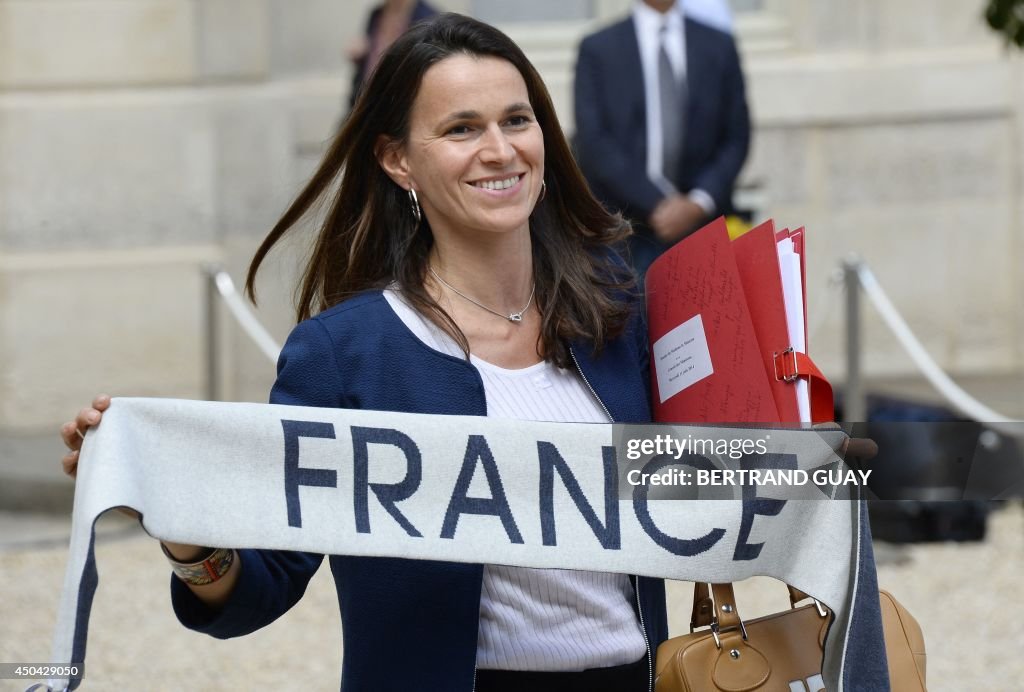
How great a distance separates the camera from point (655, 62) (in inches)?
277

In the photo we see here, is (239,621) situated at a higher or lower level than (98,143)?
lower

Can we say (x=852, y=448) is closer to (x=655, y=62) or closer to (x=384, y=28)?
(x=655, y=62)

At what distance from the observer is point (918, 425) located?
3.65m

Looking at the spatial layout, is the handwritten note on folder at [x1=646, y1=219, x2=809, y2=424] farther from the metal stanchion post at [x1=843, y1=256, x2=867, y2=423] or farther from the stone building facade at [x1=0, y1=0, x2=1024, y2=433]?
the stone building facade at [x1=0, y1=0, x2=1024, y2=433]

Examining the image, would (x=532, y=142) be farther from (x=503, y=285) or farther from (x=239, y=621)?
(x=239, y=621)

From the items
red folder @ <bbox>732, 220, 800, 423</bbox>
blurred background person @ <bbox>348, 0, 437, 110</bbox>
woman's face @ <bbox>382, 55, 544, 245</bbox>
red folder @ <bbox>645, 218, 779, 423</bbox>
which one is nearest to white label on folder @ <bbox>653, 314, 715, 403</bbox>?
red folder @ <bbox>645, 218, 779, 423</bbox>

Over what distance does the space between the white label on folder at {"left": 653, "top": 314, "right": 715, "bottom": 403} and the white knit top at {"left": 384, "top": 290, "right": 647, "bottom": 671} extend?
0.17 m

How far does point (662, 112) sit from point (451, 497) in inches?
179

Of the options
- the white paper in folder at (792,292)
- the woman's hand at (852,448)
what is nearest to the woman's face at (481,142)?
the white paper in folder at (792,292)

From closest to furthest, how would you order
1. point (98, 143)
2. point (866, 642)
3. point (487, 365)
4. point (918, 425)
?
point (866, 642) < point (487, 365) < point (918, 425) < point (98, 143)

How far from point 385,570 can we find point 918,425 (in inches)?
58.1

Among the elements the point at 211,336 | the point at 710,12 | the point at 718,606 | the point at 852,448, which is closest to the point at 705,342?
the point at 852,448

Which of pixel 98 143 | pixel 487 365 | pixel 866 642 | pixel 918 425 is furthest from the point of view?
pixel 98 143

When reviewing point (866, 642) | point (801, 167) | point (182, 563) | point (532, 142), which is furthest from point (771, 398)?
point (801, 167)
